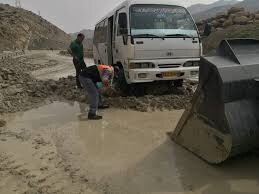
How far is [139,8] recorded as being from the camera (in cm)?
881

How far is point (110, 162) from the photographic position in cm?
521

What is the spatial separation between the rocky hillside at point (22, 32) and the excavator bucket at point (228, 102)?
4047 cm

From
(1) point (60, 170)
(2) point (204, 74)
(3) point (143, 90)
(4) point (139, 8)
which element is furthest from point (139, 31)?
(1) point (60, 170)

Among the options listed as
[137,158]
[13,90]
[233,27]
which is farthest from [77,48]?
[233,27]

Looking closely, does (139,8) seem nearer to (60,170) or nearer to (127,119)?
(127,119)


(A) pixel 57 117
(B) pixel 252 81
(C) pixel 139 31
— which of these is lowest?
(A) pixel 57 117

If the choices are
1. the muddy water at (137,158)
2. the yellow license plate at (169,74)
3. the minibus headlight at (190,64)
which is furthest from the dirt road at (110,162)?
the minibus headlight at (190,64)

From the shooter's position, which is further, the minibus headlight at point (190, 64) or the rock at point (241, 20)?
the rock at point (241, 20)

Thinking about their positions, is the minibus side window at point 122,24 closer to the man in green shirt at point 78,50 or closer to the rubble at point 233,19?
the man in green shirt at point 78,50

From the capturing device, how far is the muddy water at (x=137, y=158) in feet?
14.4

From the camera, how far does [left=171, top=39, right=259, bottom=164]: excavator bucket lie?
14.7ft

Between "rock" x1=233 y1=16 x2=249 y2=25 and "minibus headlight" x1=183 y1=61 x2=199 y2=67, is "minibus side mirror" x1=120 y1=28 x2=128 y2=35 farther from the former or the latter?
"rock" x1=233 y1=16 x2=249 y2=25

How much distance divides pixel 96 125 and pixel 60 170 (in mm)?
2373

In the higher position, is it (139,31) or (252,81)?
(139,31)
